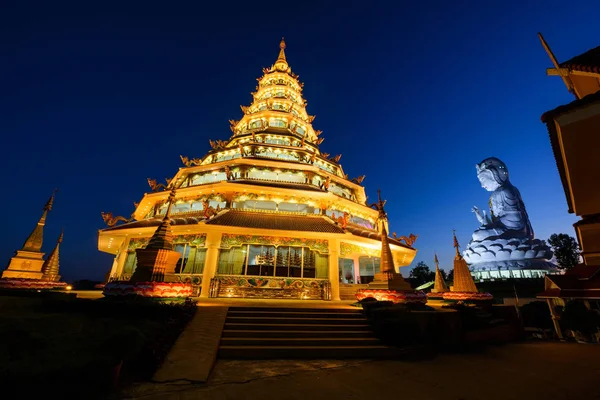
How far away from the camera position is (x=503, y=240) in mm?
43281

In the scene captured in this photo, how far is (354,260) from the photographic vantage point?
18.9 meters

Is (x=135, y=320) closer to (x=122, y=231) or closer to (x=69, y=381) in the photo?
(x=69, y=381)

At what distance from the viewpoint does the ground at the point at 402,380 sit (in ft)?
12.4

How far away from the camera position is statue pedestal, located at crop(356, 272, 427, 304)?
9.74 metres

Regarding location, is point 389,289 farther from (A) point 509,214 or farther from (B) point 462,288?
(A) point 509,214

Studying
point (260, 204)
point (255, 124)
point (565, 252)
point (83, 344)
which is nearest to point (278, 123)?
point (255, 124)

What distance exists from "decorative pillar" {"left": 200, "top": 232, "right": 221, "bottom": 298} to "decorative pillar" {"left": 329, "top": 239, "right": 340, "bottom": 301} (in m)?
6.56

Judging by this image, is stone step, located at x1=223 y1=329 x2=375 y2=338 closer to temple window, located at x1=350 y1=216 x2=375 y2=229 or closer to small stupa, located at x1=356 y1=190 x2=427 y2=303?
small stupa, located at x1=356 y1=190 x2=427 y2=303

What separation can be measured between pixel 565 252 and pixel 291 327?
55912mm

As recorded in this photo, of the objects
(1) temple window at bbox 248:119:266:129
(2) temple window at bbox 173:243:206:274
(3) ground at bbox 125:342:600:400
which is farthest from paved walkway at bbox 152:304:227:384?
(1) temple window at bbox 248:119:266:129

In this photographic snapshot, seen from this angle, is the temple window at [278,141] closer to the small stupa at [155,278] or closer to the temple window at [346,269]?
the temple window at [346,269]

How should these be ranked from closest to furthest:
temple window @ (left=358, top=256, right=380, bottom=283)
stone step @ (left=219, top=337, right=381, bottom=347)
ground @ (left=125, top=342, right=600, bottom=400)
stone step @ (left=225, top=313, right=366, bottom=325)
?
ground @ (left=125, top=342, right=600, bottom=400)
stone step @ (left=219, top=337, right=381, bottom=347)
stone step @ (left=225, top=313, right=366, bottom=325)
temple window @ (left=358, top=256, right=380, bottom=283)

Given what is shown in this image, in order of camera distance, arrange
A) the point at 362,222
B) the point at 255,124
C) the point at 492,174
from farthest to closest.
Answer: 1. the point at 492,174
2. the point at 255,124
3. the point at 362,222

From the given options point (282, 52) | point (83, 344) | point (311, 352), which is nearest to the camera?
point (83, 344)
